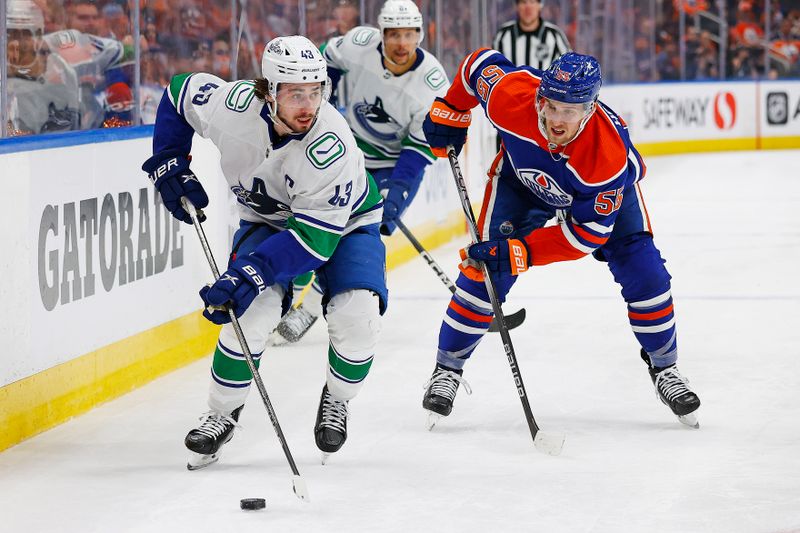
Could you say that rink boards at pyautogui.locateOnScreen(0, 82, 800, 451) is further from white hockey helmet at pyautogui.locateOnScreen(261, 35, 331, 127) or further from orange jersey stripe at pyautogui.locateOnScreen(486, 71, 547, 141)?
orange jersey stripe at pyautogui.locateOnScreen(486, 71, 547, 141)

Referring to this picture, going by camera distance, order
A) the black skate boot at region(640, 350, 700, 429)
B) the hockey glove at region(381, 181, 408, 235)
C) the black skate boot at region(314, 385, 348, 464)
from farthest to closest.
A: the hockey glove at region(381, 181, 408, 235) < the black skate boot at region(640, 350, 700, 429) < the black skate boot at region(314, 385, 348, 464)

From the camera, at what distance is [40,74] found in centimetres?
409

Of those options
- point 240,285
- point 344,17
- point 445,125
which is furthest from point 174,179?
point 344,17

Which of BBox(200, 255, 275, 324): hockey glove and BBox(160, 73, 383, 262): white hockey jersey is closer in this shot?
BBox(200, 255, 275, 324): hockey glove

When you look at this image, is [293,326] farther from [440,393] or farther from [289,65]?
[289,65]

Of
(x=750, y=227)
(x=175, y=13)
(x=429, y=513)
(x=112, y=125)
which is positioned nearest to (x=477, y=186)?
(x=750, y=227)

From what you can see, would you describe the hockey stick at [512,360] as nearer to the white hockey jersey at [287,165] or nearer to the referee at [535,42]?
the white hockey jersey at [287,165]

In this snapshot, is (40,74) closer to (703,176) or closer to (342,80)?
(342,80)

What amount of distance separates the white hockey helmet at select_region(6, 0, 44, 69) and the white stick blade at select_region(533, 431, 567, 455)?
184cm

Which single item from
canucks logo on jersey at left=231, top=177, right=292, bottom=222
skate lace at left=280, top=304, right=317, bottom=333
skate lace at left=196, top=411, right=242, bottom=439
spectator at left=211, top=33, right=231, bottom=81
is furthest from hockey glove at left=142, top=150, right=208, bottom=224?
spectator at left=211, top=33, right=231, bottom=81

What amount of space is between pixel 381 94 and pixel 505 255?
1969 mm

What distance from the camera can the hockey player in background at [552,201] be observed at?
3.47 metres

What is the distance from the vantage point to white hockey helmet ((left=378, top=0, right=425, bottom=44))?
5137mm

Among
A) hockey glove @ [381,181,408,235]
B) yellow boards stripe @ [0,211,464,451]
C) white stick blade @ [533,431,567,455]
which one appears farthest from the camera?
hockey glove @ [381,181,408,235]
